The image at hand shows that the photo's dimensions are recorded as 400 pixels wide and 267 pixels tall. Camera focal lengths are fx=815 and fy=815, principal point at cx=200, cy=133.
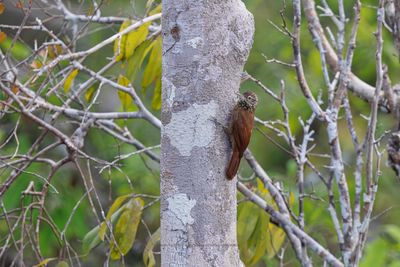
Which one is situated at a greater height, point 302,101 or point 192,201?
point 302,101

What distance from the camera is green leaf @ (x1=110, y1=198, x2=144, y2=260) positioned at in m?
3.30

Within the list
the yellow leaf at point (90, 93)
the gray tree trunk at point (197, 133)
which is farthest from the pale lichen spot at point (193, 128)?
the yellow leaf at point (90, 93)

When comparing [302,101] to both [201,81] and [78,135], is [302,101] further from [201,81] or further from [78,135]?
[201,81]

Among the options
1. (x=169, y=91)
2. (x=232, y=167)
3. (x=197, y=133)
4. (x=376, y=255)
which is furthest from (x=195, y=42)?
(x=376, y=255)

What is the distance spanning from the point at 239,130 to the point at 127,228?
3.71 feet

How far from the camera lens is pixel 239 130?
2.35 metres

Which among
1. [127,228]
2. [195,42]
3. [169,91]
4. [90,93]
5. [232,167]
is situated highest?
[90,93]

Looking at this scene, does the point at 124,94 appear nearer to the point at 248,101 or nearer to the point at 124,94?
the point at 124,94

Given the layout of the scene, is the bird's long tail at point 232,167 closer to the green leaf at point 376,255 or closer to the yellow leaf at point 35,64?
the yellow leaf at point 35,64

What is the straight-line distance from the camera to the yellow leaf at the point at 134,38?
3400 millimetres

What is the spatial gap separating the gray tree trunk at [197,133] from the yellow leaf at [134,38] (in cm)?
102

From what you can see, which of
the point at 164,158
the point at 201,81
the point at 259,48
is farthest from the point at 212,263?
the point at 259,48

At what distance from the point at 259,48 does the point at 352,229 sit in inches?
127

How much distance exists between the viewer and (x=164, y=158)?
2.32 metres
